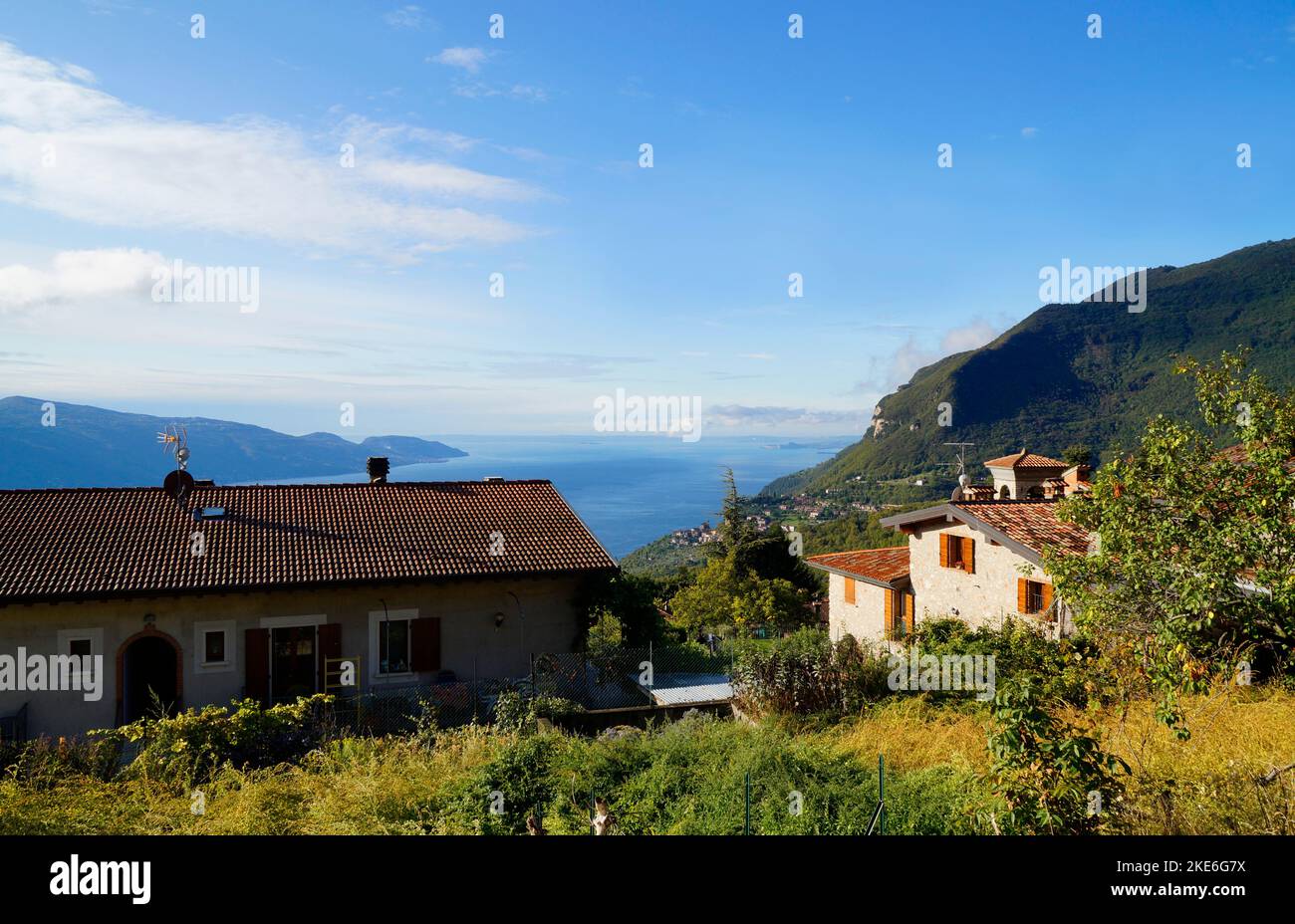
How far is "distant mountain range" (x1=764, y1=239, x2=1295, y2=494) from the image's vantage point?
67.9 metres

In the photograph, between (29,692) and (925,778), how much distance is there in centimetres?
A: 1464

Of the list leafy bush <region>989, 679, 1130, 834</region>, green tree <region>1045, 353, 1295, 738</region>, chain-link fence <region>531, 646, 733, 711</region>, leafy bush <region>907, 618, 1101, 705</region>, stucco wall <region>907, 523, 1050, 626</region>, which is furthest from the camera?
stucco wall <region>907, 523, 1050, 626</region>

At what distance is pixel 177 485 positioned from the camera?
17.1 m

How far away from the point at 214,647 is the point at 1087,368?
84.6 meters

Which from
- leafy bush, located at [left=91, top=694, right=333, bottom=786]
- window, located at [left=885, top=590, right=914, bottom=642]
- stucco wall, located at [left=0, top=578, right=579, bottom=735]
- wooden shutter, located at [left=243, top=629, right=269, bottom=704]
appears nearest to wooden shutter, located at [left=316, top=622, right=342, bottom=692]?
stucco wall, located at [left=0, top=578, right=579, bottom=735]

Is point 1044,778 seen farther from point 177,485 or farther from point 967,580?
point 177,485

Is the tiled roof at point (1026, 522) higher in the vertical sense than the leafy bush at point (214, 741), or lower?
higher

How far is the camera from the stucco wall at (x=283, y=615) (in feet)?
45.4

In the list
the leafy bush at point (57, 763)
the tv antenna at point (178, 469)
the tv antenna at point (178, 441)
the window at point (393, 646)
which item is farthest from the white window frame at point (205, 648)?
the tv antenna at point (178, 441)

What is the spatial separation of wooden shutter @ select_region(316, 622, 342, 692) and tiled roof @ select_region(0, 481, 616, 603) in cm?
101

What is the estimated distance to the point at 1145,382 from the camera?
233ft

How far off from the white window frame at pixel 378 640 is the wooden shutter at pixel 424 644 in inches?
1.6

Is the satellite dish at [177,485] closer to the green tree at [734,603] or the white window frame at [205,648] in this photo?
the white window frame at [205,648]

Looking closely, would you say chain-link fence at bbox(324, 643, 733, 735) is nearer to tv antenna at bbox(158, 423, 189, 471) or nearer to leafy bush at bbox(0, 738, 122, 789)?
leafy bush at bbox(0, 738, 122, 789)
